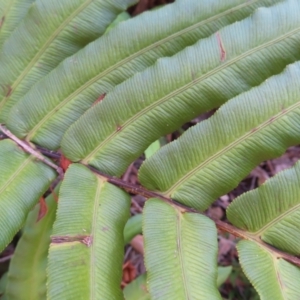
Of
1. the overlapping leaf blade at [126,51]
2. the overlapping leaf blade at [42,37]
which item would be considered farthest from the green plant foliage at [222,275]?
the overlapping leaf blade at [42,37]

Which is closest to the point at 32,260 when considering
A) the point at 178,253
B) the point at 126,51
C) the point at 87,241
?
the point at 87,241

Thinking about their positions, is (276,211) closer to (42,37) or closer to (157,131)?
(157,131)

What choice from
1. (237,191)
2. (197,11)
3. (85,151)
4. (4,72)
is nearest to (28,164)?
(85,151)

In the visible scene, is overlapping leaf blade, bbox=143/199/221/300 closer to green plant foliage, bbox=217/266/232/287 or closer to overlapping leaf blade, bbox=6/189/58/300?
overlapping leaf blade, bbox=6/189/58/300

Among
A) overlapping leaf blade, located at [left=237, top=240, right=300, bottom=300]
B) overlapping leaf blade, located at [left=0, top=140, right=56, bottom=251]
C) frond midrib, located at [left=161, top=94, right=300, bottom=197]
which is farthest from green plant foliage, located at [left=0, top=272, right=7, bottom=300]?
overlapping leaf blade, located at [left=237, top=240, right=300, bottom=300]

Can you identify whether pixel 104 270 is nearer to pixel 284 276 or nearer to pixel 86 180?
pixel 86 180

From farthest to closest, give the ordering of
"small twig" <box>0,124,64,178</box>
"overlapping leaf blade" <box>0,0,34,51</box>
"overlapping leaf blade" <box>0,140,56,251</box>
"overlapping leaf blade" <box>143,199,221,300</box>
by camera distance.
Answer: "overlapping leaf blade" <box>0,0,34,51</box>
"small twig" <box>0,124,64,178</box>
"overlapping leaf blade" <box>0,140,56,251</box>
"overlapping leaf blade" <box>143,199,221,300</box>
